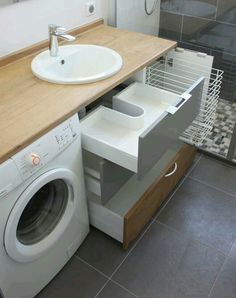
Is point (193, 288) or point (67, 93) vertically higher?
point (67, 93)

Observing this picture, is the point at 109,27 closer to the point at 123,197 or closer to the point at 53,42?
the point at 53,42

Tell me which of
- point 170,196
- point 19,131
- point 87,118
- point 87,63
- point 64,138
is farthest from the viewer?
point 170,196

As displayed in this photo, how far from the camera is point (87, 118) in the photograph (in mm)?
1580

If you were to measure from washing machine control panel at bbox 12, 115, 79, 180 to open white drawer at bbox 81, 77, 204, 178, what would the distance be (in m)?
0.13

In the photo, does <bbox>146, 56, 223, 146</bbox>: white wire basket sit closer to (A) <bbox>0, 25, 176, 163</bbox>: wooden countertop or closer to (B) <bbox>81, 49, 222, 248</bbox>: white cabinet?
(B) <bbox>81, 49, 222, 248</bbox>: white cabinet

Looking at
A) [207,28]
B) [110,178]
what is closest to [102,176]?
[110,178]

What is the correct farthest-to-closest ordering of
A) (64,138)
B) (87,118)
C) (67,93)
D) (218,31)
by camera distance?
(218,31), (87,118), (67,93), (64,138)

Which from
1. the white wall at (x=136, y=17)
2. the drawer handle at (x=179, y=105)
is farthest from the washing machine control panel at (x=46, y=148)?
the white wall at (x=136, y=17)

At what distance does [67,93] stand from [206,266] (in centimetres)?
117

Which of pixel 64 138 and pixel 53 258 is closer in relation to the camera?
pixel 64 138

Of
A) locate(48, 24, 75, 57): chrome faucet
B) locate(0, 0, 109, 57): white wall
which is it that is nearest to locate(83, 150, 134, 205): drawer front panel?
locate(48, 24, 75, 57): chrome faucet

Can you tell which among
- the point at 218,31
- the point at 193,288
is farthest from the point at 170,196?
the point at 218,31

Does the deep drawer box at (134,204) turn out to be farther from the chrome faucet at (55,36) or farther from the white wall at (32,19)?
the white wall at (32,19)

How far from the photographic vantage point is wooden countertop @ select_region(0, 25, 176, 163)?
1.21 metres
